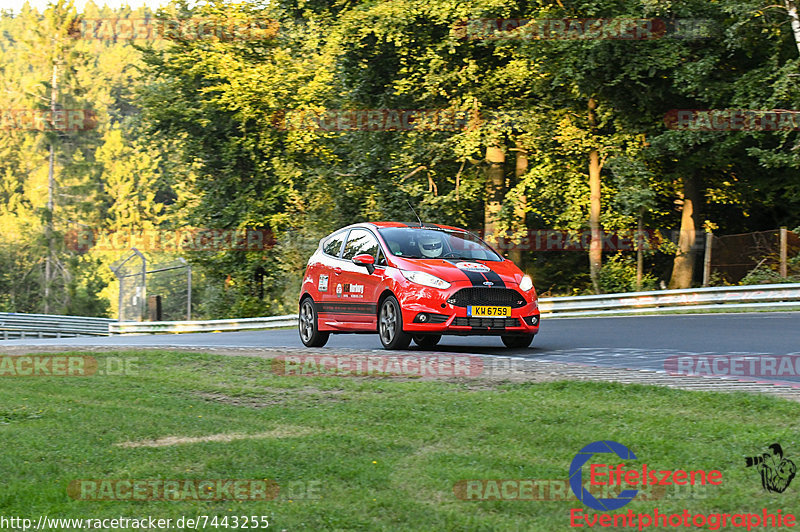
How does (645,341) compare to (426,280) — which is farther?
(645,341)

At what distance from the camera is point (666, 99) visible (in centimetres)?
3158

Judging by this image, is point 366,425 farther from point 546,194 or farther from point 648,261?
point 648,261

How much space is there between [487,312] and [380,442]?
22.3 ft

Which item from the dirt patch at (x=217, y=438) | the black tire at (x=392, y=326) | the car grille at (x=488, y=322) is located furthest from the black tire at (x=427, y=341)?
the dirt patch at (x=217, y=438)

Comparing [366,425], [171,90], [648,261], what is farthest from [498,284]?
[171,90]

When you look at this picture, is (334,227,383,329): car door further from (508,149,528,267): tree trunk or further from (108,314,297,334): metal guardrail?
(108,314,297,334): metal guardrail

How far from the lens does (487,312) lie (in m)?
14.2

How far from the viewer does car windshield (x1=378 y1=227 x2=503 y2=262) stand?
15.2 meters

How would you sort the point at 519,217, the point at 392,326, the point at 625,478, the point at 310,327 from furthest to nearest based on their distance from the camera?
the point at 519,217 < the point at 310,327 < the point at 392,326 < the point at 625,478

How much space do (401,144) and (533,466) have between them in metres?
30.4

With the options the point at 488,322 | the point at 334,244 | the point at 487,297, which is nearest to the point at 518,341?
the point at 488,322

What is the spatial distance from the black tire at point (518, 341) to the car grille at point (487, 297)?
681 millimetres

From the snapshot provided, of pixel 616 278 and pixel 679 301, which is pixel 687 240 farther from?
pixel 679 301

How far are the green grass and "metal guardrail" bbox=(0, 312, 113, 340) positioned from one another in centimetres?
3295
